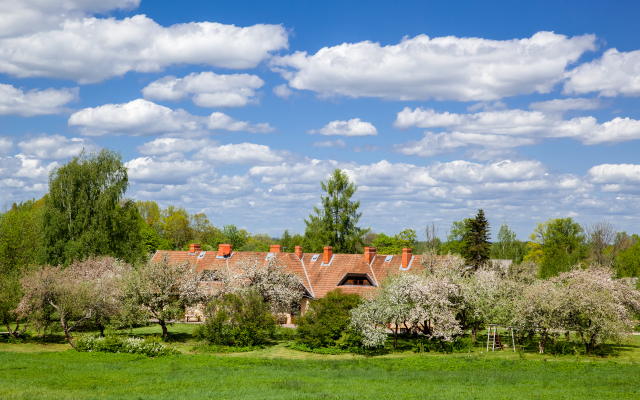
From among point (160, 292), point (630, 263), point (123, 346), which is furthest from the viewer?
point (630, 263)

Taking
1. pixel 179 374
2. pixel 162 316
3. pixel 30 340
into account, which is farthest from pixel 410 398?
pixel 30 340

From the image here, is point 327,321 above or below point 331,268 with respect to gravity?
below

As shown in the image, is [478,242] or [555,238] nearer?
[478,242]

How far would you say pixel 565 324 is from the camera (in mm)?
34250

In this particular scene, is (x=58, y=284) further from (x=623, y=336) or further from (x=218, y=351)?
(x=623, y=336)

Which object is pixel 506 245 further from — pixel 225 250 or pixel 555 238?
pixel 225 250

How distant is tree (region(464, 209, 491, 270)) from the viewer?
5706 cm

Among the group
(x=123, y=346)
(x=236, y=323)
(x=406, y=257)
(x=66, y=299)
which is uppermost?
(x=406, y=257)

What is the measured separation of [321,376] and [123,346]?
1497cm

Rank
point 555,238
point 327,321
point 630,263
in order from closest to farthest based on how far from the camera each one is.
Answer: point 327,321 < point 630,263 < point 555,238

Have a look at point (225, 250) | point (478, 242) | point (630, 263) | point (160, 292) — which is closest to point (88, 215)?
point (225, 250)

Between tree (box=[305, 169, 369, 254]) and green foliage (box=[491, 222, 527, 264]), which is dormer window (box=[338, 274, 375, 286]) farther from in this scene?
green foliage (box=[491, 222, 527, 264])

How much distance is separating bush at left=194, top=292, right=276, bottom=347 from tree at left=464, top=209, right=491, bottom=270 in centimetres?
2720

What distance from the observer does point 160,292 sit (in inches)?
1585
